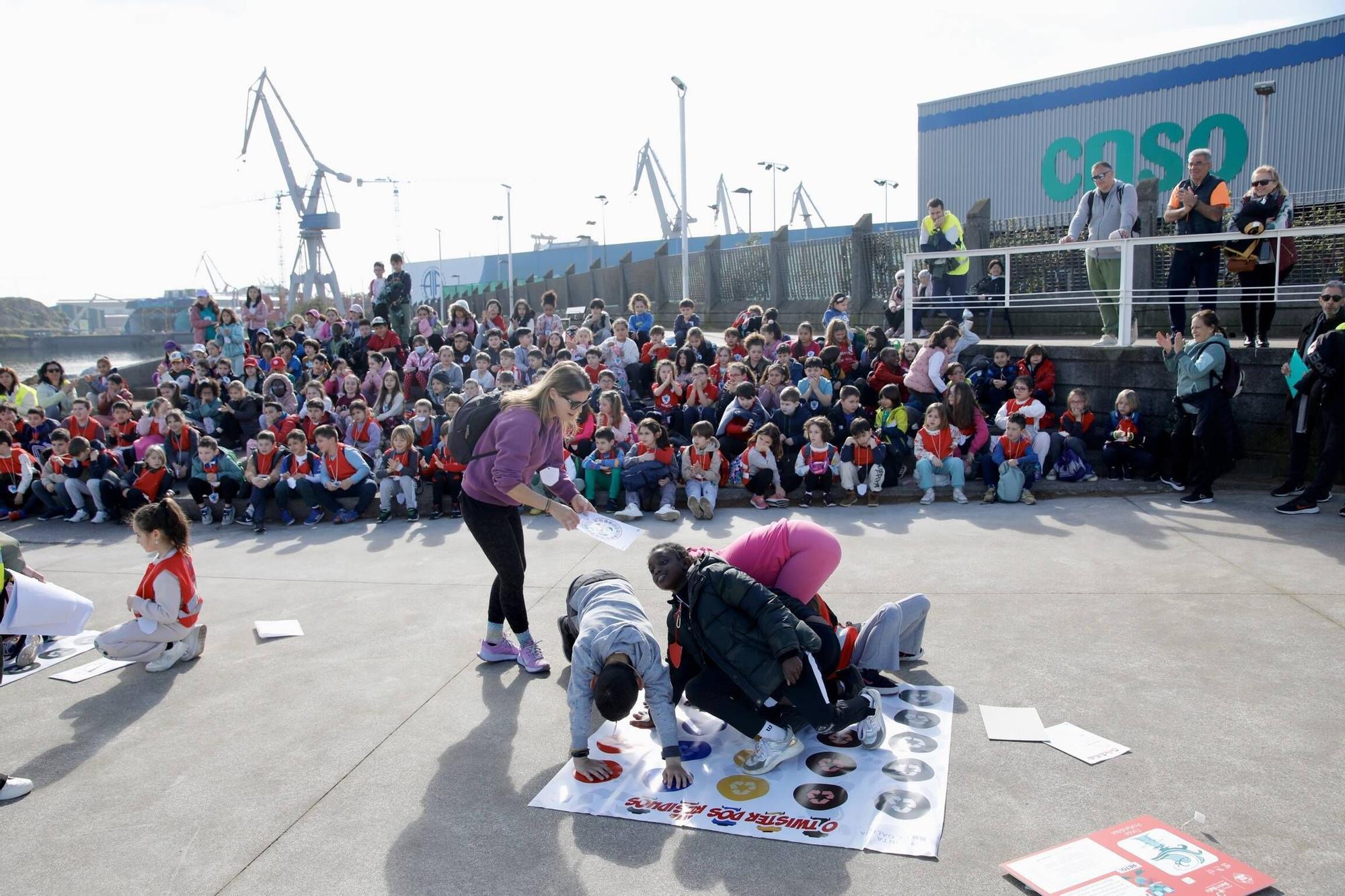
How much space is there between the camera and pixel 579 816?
3623 millimetres

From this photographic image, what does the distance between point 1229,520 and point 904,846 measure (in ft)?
19.0

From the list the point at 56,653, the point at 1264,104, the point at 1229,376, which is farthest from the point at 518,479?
the point at 1264,104

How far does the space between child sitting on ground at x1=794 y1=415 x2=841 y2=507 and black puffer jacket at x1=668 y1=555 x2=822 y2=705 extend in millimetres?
5330

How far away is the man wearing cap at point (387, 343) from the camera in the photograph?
49.3 ft

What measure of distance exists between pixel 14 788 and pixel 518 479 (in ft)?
8.33

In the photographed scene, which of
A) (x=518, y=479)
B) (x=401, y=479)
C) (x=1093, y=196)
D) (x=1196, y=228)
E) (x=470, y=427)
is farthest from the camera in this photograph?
(x=1093, y=196)

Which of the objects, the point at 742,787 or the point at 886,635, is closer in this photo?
the point at 742,787

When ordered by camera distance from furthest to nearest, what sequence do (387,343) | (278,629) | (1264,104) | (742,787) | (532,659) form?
(1264,104), (387,343), (278,629), (532,659), (742,787)

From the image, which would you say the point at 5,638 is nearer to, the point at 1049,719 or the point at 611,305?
the point at 1049,719

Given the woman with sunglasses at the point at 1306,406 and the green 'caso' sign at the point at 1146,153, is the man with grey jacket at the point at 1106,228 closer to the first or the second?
the woman with sunglasses at the point at 1306,406

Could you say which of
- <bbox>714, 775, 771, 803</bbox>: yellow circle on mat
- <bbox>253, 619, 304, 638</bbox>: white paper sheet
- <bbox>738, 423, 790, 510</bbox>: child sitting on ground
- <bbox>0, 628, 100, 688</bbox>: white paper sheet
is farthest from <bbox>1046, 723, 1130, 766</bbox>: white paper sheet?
<bbox>0, 628, 100, 688</bbox>: white paper sheet

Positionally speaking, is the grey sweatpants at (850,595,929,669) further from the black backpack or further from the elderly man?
the elderly man

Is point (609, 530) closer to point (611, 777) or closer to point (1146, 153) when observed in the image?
point (611, 777)

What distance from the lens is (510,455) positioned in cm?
462
